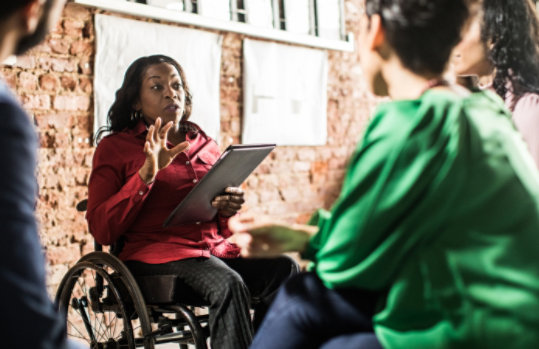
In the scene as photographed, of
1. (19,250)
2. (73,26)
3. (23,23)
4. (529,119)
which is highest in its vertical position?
(73,26)

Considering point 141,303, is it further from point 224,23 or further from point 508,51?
point 224,23

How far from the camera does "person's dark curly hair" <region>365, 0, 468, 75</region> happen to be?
0.95 meters

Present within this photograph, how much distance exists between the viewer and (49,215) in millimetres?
2752

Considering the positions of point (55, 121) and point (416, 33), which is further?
point (55, 121)

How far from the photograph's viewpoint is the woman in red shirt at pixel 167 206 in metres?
1.80

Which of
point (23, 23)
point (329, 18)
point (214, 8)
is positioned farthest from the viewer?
point (329, 18)

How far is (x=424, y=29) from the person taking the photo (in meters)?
0.96

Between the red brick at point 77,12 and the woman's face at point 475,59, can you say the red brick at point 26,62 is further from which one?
the woman's face at point 475,59

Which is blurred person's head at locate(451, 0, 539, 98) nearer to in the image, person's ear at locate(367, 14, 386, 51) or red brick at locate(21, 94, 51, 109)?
person's ear at locate(367, 14, 386, 51)

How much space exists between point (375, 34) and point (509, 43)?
111 cm

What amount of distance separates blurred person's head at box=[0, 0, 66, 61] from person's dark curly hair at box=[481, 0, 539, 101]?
4.95 ft

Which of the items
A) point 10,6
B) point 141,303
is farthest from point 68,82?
point 10,6

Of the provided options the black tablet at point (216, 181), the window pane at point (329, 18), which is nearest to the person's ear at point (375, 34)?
the black tablet at point (216, 181)

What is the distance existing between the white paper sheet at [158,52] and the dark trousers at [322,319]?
209 centimetres
